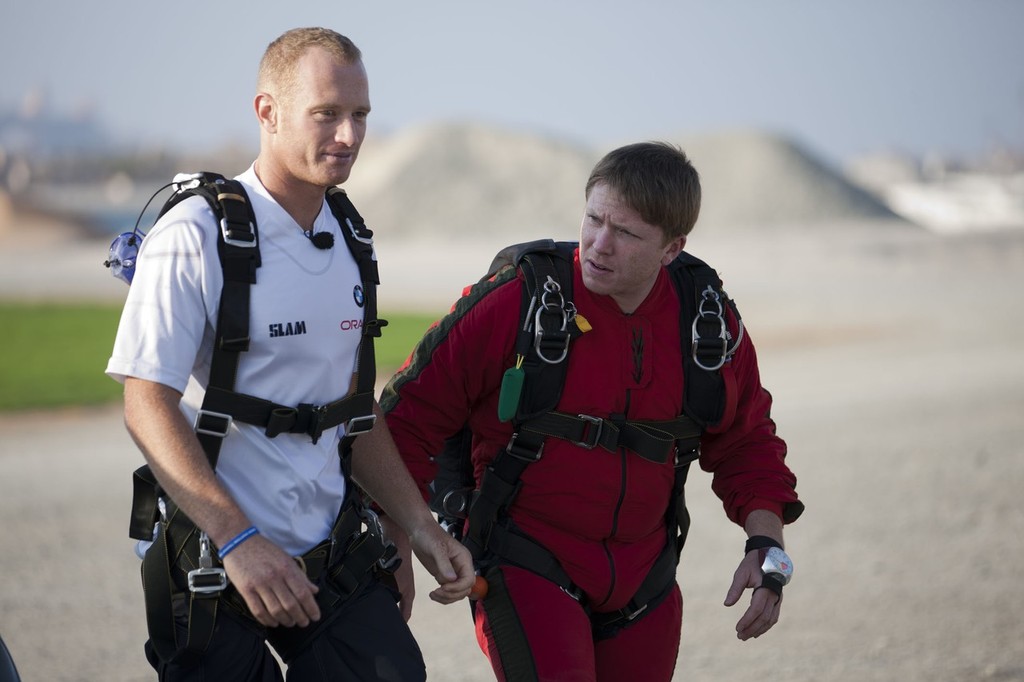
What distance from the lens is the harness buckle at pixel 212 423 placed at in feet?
8.72

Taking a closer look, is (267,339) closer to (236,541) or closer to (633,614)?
(236,541)

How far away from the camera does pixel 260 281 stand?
275 cm

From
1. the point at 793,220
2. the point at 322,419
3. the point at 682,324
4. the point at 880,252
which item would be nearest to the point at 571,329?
the point at 682,324

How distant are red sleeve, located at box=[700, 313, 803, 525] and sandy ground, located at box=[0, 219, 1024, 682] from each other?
88.8 inches

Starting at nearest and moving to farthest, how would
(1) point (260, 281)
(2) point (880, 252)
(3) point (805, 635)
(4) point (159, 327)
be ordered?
(4) point (159, 327)
(1) point (260, 281)
(3) point (805, 635)
(2) point (880, 252)

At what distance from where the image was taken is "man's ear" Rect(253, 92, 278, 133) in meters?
2.86

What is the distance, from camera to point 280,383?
9.19 ft

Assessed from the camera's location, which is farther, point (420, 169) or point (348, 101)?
point (420, 169)

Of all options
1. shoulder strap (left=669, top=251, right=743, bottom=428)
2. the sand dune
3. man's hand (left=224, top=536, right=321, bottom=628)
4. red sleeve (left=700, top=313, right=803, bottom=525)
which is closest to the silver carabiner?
shoulder strap (left=669, top=251, right=743, bottom=428)

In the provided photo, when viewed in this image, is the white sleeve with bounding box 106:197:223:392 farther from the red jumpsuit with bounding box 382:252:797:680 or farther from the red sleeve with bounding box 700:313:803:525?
the red sleeve with bounding box 700:313:803:525

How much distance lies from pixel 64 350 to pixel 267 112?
17194 millimetres

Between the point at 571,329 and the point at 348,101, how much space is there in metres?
0.98

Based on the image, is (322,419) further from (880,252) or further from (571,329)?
(880,252)

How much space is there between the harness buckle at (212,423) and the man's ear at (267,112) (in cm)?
74
